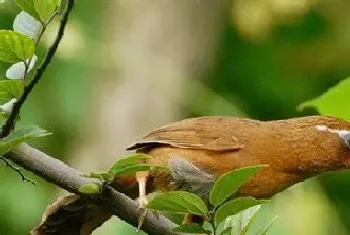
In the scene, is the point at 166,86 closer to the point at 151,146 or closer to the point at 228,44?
the point at 228,44

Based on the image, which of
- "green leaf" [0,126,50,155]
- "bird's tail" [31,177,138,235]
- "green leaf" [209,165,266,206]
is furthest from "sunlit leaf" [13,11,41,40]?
"bird's tail" [31,177,138,235]

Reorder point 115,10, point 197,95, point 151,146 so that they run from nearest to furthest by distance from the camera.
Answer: point 151,146 < point 197,95 < point 115,10

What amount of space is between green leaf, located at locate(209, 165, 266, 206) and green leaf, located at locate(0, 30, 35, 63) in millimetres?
427

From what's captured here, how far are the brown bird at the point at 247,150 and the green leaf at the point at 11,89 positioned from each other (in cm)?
79

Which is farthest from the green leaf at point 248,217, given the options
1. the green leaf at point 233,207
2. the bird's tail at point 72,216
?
the bird's tail at point 72,216

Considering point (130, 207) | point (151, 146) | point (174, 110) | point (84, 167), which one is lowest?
point (130, 207)

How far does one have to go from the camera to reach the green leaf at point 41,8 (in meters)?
1.97

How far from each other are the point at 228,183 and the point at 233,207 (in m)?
0.06

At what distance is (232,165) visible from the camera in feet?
9.52

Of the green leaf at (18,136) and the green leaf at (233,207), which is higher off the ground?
the green leaf at (233,207)

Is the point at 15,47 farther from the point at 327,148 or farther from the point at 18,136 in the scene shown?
the point at 327,148

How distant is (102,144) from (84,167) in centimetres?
17

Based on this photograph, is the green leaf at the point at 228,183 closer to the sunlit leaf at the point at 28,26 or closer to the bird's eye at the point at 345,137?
the sunlit leaf at the point at 28,26

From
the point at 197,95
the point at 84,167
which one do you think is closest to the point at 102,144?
the point at 84,167
